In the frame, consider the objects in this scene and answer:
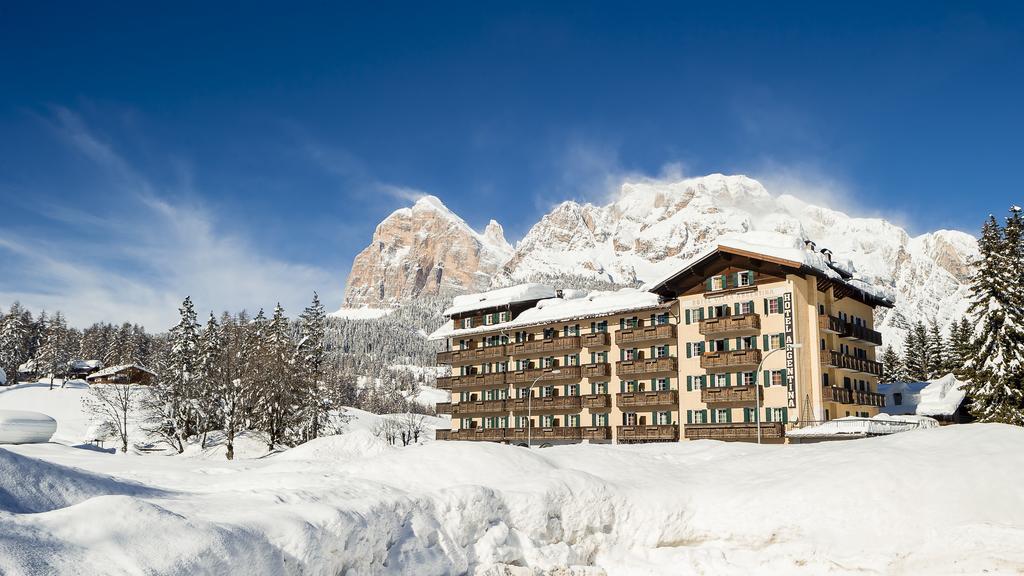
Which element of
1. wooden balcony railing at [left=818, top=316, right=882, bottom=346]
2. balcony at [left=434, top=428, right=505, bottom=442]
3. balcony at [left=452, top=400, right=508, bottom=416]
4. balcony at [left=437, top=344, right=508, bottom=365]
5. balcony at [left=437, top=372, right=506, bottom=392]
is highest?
wooden balcony railing at [left=818, top=316, right=882, bottom=346]

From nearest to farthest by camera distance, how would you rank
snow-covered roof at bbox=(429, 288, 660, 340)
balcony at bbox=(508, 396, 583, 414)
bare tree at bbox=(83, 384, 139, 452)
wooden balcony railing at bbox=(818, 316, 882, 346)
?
wooden balcony railing at bbox=(818, 316, 882, 346), snow-covered roof at bbox=(429, 288, 660, 340), balcony at bbox=(508, 396, 583, 414), bare tree at bbox=(83, 384, 139, 452)

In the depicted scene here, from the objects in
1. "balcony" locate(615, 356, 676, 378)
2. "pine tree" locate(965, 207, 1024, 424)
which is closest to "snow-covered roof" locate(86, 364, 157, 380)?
"balcony" locate(615, 356, 676, 378)

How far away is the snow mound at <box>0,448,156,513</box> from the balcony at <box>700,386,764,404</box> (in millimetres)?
47533

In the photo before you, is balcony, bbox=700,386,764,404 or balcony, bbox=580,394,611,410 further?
balcony, bbox=580,394,611,410

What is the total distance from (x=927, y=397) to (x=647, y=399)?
25307mm

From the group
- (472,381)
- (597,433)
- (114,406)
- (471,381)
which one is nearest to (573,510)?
(597,433)

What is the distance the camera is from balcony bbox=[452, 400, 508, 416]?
75.3 metres

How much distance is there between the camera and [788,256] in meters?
56.0

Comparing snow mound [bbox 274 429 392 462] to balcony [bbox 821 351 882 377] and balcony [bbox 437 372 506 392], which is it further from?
balcony [bbox 821 351 882 377]

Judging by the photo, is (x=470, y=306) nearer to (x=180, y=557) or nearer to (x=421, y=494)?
(x=421, y=494)

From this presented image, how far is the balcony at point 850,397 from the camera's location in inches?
2180

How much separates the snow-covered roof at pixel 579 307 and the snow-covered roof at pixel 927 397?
24.1 m

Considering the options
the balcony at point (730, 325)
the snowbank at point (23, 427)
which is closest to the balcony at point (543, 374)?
the balcony at point (730, 325)

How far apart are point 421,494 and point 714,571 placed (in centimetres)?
772
